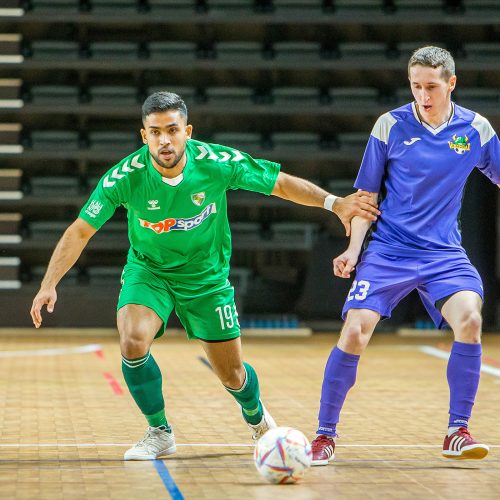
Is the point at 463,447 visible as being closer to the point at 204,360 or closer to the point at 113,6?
the point at 204,360

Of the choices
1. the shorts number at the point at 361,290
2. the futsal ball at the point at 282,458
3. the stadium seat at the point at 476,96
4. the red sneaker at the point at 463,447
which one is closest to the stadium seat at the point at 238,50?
the stadium seat at the point at 476,96

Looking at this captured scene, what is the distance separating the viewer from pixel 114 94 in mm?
14258

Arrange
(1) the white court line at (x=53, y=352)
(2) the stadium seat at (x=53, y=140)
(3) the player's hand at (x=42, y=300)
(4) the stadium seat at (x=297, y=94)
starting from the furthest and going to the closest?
(4) the stadium seat at (x=297, y=94) → (2) the stadium seat at (x=53, y=140) → (1) the white court line at (x=53, y=352) → (3) the player's hand at (x=42, y=300)

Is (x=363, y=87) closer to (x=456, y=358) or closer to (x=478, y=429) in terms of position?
(x=478, y=429)

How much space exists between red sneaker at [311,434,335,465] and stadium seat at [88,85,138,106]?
9.54 metres

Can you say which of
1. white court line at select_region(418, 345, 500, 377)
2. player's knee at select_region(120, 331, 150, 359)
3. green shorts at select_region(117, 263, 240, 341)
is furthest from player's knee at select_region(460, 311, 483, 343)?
white court line at select_region(418, 345, 500, 377)

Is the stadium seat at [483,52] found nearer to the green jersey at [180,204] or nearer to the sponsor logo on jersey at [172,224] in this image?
the green jersey at [180,204]

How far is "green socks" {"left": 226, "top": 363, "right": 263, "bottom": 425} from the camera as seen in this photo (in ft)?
18.2

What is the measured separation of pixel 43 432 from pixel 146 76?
9.02 meters

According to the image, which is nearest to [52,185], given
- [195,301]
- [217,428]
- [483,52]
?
[483,52]

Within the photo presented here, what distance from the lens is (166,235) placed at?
17.6 ft

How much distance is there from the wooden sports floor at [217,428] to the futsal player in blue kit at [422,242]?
0.36 metres

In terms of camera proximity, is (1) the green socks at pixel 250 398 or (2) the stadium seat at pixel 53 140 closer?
(1) the green socks at pixel 250 398

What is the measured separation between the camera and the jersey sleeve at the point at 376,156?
5.37 m
